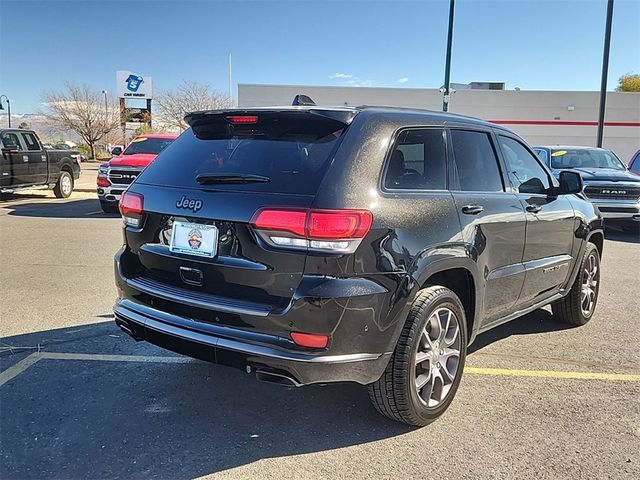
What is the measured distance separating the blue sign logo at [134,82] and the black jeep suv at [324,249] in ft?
133

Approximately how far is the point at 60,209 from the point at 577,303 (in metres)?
12.4

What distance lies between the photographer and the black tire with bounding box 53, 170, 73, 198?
53.2ft

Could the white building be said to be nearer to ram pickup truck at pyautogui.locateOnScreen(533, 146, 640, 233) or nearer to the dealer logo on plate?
ram pickup truck at pyautogui.locateOnScreen(533, 146, 640, 233)

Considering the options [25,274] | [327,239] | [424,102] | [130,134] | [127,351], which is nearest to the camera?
[327,239]

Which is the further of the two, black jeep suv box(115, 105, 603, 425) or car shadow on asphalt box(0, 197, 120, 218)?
car shadow on asphalt box(0, 197, 120, 218)

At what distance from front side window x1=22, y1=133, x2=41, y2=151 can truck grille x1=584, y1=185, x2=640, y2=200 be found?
13.8 m

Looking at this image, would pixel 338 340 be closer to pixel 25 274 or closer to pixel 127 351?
pixel 127 351

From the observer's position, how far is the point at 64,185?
1644 centimetres

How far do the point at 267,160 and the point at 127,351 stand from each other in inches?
86.7

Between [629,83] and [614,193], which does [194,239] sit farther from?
[629,83]

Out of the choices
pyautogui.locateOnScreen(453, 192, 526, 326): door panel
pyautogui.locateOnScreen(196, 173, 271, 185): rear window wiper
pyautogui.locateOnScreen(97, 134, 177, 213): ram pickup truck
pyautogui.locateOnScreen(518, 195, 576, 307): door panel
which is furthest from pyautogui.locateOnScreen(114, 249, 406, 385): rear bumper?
pyautogui.locateOnScreen(97, 134, 177, 213): ram pickup truck

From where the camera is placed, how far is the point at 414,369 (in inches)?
124

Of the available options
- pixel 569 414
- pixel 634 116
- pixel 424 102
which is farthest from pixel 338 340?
pixel 634 116

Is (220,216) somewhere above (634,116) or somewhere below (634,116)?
below
